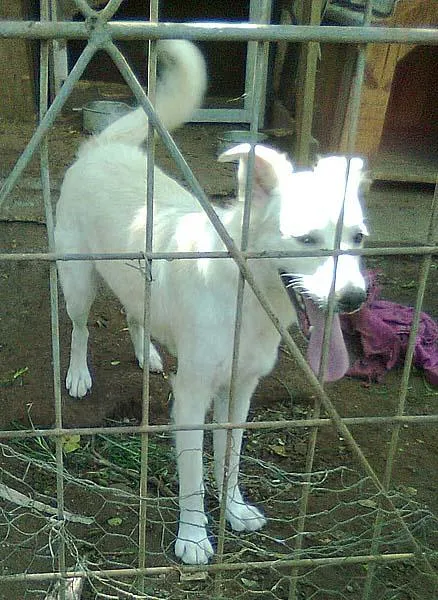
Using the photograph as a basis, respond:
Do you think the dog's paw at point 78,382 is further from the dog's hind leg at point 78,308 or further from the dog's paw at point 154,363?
the dog's paw at point 154,363

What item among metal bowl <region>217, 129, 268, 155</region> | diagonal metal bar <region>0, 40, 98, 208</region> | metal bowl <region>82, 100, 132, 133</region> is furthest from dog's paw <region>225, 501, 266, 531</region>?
metal bowl <region>82, 100, 132, 133</region>

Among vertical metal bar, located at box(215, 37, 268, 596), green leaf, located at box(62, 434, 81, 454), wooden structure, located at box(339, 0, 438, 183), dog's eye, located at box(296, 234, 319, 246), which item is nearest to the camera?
vertical metal bar, located at box(215, 37, 268, 596)

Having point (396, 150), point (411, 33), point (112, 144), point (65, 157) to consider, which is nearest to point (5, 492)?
point (112, 144)

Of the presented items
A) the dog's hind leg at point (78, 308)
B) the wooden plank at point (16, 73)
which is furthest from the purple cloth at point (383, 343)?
the wooden plank at point (16, 73)

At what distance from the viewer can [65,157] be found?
16.9ft

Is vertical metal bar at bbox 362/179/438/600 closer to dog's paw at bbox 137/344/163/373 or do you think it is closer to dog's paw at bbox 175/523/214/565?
dog's paw at bbox 175/523/214/565

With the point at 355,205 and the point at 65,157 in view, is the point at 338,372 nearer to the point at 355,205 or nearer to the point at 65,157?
the point at 355,205

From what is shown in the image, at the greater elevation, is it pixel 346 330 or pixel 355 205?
pixel 355 205

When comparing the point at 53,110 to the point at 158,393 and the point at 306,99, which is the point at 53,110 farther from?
the point at 306,99

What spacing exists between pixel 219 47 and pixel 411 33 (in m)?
5.76

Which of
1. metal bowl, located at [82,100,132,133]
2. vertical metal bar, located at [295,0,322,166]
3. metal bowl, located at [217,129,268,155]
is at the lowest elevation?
metal bowl, located at [217,129,268,155]

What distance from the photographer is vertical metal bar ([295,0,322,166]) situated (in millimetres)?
4539

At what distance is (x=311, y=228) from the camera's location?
219cm

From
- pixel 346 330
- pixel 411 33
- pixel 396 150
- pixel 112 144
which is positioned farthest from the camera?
pixel 396 150
